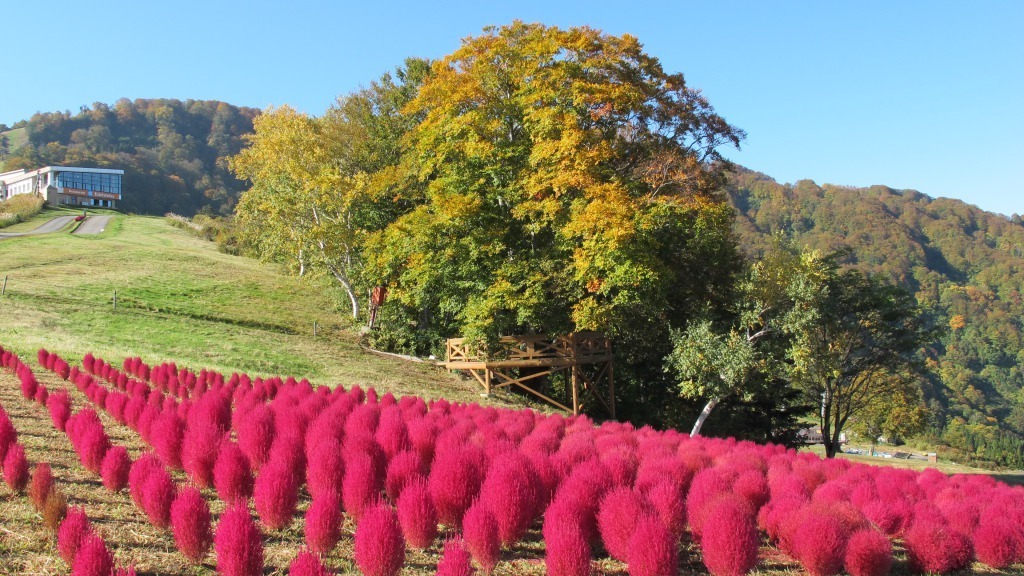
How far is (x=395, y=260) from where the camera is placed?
24.5m

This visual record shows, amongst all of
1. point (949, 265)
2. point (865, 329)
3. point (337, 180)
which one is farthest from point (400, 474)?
point (949, 265)

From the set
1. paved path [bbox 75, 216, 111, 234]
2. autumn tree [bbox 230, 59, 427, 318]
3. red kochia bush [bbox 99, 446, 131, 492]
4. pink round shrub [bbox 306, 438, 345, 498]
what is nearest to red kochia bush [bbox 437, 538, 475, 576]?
pink round shrub [bbox 306, 438, 345, 498]

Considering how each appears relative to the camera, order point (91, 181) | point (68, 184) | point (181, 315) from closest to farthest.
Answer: point (181, 315)
point (68, 184)
point (91, 181)

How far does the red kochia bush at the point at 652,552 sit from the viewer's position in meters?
4.43

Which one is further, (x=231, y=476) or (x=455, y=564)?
(x=231, y=476)

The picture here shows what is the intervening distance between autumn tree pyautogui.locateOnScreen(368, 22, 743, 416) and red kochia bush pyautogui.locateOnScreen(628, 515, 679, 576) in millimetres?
14686

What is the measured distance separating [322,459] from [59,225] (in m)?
58.6

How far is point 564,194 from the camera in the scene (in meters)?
21.0

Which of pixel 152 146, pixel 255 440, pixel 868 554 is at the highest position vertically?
pixel 152 146

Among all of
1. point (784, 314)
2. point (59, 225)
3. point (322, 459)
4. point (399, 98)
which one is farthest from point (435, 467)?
point (59, 225)

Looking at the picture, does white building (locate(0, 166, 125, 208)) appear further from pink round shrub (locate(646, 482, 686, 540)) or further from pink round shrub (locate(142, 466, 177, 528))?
pink round shrub (locate(646, 482, 686, 540))

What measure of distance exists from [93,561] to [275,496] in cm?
173

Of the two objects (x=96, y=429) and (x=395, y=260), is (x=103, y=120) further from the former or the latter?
(x=96, y=429)

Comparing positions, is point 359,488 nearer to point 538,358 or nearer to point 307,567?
point 307,567
